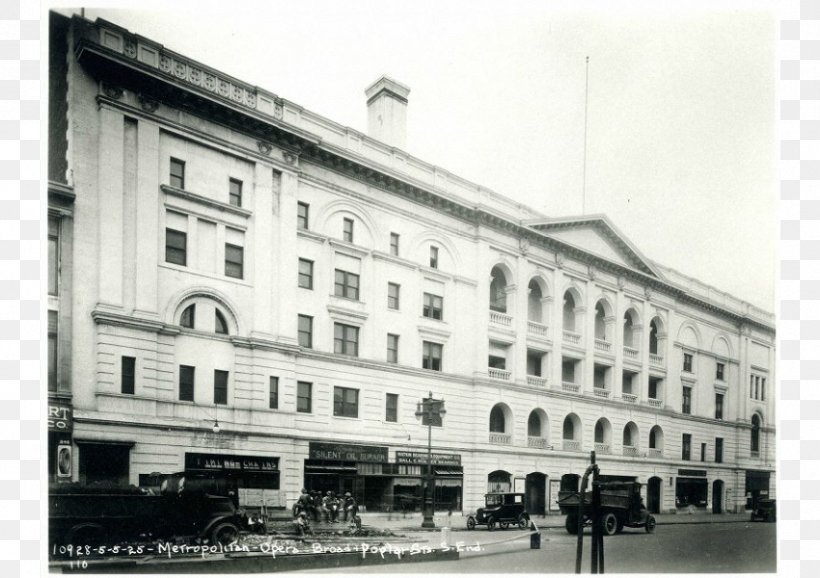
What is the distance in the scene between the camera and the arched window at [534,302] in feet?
57.5

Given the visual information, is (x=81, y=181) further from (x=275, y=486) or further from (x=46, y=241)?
(x=275, y=486)

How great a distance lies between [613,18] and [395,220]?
6.31m

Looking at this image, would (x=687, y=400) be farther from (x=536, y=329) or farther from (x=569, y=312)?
(x=536, y=329)

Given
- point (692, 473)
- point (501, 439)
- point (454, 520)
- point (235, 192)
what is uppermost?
point (235, 192)

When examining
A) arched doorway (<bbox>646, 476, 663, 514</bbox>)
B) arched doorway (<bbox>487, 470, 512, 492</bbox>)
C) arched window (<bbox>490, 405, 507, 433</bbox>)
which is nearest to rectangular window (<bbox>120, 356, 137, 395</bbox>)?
arched window (<bbox>490, 405, 507, 433</bbox>)

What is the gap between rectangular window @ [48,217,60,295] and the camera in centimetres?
1127

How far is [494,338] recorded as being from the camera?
16.7m

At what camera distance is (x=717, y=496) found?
16875mm

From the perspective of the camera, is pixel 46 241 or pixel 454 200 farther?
pixel 454 200

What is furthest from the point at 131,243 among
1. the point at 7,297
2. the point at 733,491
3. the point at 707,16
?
the point at 733,491

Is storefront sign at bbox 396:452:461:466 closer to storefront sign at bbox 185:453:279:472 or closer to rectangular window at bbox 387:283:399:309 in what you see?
storefront sign at bbox 185:453:279:472

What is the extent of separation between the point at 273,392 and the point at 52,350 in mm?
4218

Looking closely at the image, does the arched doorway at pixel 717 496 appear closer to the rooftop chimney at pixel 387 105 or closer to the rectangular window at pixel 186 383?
the rooftop chimney at pixel 387 105

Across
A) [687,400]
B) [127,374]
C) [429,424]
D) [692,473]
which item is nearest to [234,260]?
[127,374]
